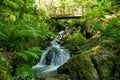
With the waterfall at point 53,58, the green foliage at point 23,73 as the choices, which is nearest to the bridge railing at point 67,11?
the waterfall at point 53,58

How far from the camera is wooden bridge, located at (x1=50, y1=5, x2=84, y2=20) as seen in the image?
64.8ft

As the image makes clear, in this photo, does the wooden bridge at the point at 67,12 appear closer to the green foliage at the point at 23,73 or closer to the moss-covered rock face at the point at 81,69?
the moss-covered rock face at the point at 81,69

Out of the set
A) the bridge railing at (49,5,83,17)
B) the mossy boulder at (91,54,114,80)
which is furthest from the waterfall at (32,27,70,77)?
the bridge railing at (49,5,83,17)

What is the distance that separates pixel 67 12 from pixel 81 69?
12.7m

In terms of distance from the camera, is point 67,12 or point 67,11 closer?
point 67,12

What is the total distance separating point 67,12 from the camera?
67.9 feet

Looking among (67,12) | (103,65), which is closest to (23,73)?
(103,65)

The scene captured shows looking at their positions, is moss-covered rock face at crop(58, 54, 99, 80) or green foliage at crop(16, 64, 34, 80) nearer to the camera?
green foliage at crop(16, 64, 34, 80)

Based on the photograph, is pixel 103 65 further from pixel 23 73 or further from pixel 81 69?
pixel 23 73

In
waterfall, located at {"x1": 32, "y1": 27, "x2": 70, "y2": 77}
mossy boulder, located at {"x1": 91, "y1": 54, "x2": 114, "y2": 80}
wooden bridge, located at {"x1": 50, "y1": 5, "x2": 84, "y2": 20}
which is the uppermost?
wooden bridge, located at {"x1": 50, "y1": 5, "x2": 84, "y2": 20}

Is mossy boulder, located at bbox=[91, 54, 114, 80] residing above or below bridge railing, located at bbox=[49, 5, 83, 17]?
below

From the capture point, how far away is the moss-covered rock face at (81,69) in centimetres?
841

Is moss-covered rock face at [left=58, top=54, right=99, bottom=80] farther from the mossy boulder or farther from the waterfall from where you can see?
the waterfall

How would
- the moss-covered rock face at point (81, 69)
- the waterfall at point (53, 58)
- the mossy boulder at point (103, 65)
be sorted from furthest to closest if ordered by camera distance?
the waterfall at point (53, 58), the mossy boulder at point (103, 65), the moss-covered rock face at point (81, 69)
